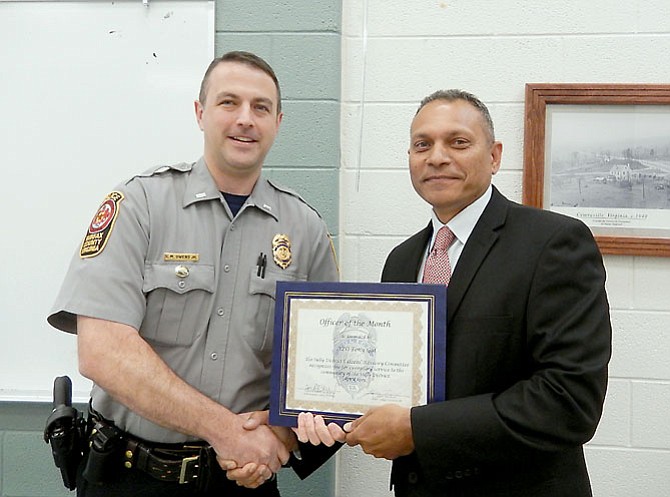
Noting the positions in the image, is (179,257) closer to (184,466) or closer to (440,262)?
(184,466)

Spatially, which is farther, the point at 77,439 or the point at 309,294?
the point at 77,439

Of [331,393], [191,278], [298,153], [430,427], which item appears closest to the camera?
[430,427]

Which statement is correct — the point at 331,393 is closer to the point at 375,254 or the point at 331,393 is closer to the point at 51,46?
the point at 375,254

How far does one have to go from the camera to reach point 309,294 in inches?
55.0

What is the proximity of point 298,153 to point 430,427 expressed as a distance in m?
1.10

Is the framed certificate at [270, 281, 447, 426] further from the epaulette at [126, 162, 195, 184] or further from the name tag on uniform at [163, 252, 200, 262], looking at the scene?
the epaulette at [126, 162, 195, 184]

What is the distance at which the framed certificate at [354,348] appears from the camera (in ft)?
4.21

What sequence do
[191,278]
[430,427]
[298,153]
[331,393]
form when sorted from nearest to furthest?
[430,427], [331,393], [191,278], [298,153]

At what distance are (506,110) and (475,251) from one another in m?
0.90

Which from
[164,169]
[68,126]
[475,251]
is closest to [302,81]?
[164,169]

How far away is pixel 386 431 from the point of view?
1260 mm

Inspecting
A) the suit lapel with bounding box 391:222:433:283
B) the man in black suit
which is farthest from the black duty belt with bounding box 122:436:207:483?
the suit lapel with bounding box 391:222:433:283

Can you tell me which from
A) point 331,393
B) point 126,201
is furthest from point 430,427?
point 126,201

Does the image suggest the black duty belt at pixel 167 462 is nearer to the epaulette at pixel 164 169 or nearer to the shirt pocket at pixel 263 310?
the shirt pocket at pixel 263 310
